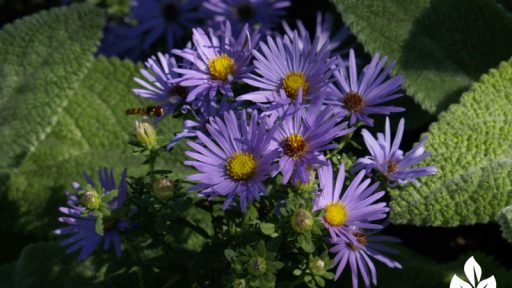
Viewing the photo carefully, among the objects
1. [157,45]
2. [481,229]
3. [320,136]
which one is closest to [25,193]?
[157,45]

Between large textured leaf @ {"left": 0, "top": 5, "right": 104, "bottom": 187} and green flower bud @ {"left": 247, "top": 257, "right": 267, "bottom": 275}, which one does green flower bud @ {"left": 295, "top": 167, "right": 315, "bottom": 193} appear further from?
large textured leaf @ {"left": 0, "top": 5, "right": 104, "bottom": 187}

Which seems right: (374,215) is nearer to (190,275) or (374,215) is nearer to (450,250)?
(190,275)

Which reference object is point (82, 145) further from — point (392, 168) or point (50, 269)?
point (392, 168)

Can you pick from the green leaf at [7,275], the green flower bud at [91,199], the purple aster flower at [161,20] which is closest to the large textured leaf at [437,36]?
the purple aster flower at [161,20]

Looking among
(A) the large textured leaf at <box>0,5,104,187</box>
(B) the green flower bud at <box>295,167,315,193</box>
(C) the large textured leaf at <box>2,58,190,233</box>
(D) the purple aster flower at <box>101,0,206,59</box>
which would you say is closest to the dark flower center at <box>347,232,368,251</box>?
(B) the green flower bud at <box>295,167,315,193</box>

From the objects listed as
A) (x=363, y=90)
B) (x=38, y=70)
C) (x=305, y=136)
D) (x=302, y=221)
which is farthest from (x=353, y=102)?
(x=38, y=70)

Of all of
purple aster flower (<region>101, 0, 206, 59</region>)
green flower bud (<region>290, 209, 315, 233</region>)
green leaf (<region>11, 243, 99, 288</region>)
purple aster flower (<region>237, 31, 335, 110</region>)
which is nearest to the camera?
green flower bud (<region>290, 209, 315, 233</region>)
